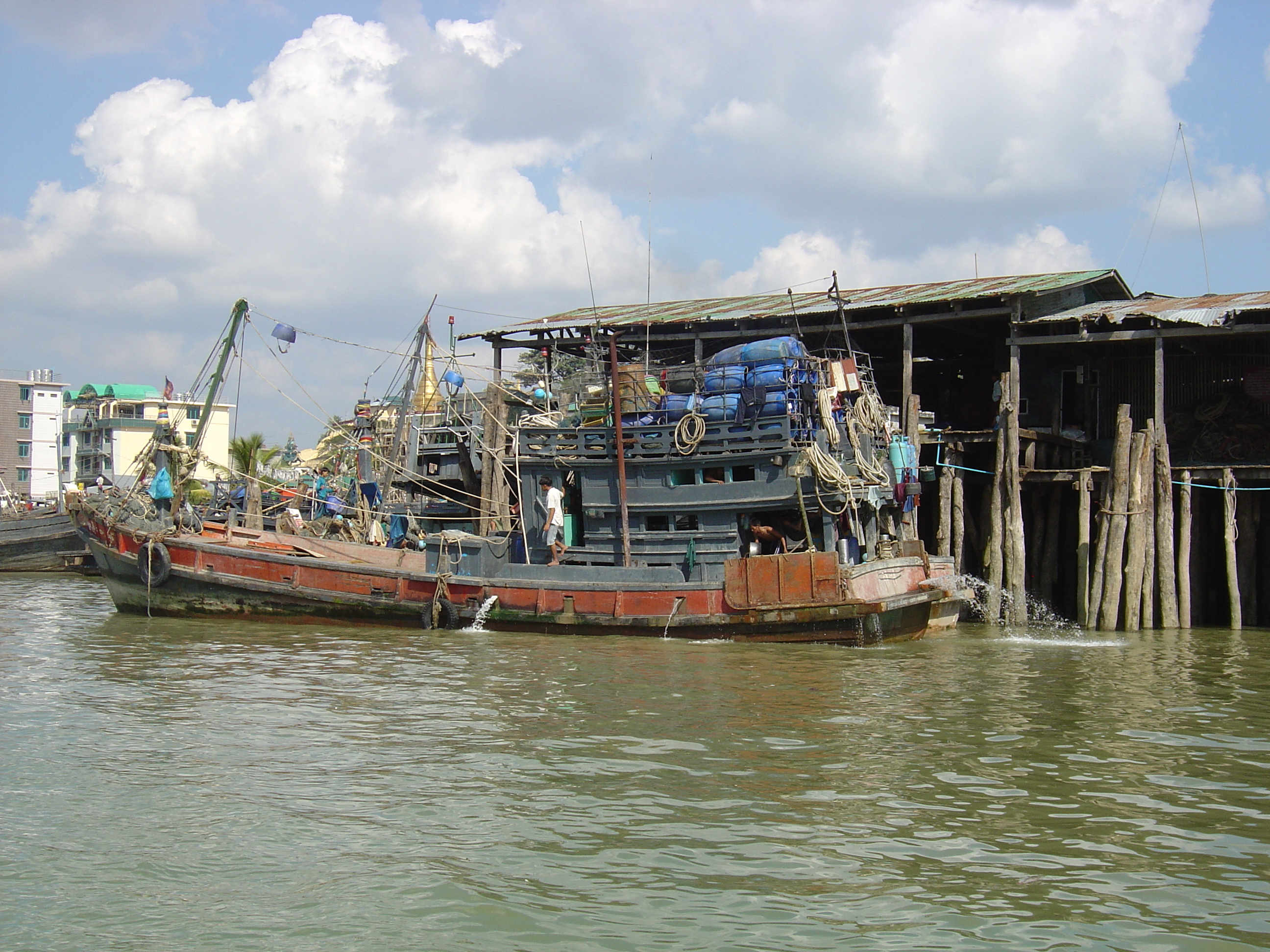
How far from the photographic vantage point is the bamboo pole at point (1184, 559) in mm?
20359

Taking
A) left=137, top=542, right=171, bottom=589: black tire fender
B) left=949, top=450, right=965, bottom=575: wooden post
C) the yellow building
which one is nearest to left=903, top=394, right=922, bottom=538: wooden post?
left=949, top=450, right=965, bottom=575: wooden post

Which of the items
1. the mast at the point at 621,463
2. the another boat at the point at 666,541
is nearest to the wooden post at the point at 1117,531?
the another boat at the point at 666,541

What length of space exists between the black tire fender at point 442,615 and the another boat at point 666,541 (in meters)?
0.04

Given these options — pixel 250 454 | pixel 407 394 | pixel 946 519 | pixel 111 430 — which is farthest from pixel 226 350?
pixel 111 430

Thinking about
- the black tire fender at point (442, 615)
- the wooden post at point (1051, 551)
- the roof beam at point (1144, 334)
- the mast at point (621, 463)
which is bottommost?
the black tire fender at point (442, 615)

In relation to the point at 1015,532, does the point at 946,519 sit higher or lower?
higher

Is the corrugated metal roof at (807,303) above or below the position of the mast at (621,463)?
above

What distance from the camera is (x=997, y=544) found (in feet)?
71.2

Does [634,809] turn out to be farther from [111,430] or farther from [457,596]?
[111,430]

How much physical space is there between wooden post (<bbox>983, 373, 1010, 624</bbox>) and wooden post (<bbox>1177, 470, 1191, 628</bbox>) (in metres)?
3.10

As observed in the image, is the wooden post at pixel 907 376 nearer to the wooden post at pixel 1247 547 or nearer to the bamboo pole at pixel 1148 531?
the bamboo pole at pixel 1148 531

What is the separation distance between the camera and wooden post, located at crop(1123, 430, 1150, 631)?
20297 millimetres

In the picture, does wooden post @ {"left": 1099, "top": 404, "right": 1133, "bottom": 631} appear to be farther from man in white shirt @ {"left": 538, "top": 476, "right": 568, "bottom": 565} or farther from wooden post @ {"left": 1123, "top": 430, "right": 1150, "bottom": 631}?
man in white shirt @ {"left": 538, "top": 476, "right": 568, "bottom": 565}

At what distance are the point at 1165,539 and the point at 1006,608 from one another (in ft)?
10.1
